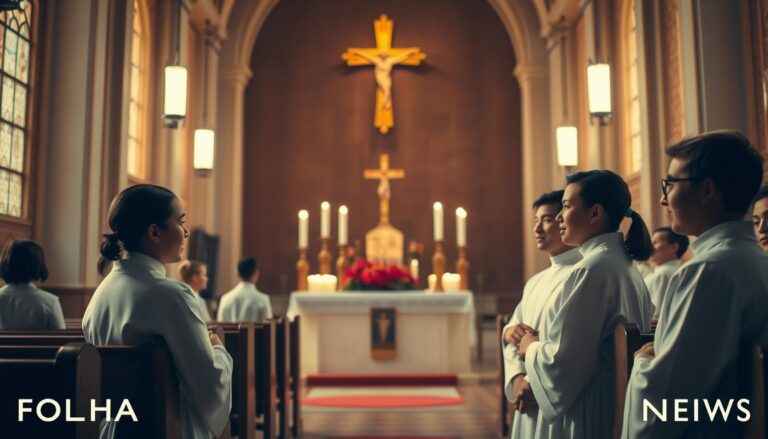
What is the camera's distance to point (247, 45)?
13234 mm

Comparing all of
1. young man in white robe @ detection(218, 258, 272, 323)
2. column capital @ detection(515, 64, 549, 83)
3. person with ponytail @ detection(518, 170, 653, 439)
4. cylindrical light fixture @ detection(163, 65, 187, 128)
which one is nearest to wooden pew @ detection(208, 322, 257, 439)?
person with ponytail @ detection(518, 170, 653, 439)

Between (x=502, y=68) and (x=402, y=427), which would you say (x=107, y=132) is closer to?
(x=402, y=427)

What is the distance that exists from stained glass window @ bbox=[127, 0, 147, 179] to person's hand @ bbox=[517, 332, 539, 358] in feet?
26.7

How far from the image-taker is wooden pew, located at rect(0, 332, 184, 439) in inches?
87.5

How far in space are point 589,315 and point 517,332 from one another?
1.55ft

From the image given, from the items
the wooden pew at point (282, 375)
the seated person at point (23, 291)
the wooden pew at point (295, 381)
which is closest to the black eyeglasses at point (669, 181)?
the seated person at point (23, 291)

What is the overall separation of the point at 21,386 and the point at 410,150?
1171 cm

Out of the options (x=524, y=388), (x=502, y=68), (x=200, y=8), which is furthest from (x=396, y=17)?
(x=524, y=388)

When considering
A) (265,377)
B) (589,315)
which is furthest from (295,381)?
(589,315)

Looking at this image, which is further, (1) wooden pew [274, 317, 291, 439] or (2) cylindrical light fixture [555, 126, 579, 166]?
(2) cylindrical light fixture [555, 126, 579, 166]

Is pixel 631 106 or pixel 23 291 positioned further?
pixel 631 106

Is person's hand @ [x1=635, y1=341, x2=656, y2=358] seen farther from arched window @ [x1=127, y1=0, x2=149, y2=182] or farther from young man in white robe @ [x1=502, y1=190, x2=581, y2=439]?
arched window @ [x1=127, y1=0, x2=149, y2=182]

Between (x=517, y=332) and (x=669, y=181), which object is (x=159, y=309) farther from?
(x=669, y=181)

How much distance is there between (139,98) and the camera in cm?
1023
